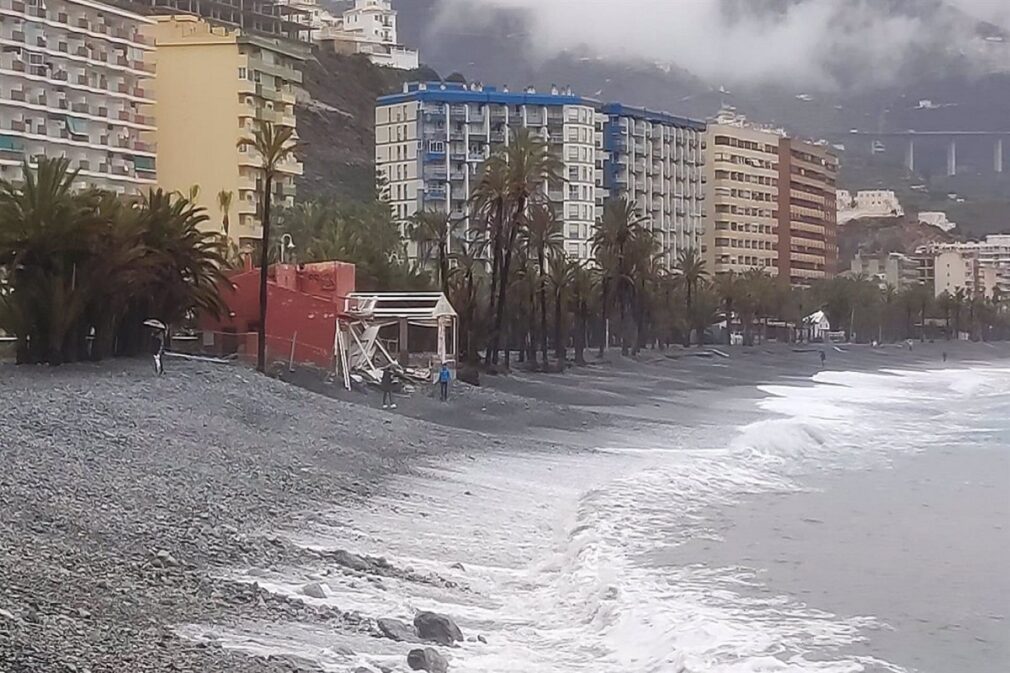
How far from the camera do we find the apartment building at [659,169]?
129 metres

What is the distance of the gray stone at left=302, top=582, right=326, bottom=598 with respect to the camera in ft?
40.5

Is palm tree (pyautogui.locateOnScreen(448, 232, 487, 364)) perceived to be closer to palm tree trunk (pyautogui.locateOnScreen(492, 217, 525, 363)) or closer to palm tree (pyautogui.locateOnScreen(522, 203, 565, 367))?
palm tree trunk (pyautogui.locateOnScreen(492, 217, 525, 363))

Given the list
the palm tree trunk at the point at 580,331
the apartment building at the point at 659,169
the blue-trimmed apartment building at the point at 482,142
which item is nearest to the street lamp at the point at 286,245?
the palm tree trunk at the point at 580,331

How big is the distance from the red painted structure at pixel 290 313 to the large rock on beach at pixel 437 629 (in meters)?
28.0

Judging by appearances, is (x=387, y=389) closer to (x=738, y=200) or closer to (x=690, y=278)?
(x=690, y=278)

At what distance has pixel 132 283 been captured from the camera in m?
33.8

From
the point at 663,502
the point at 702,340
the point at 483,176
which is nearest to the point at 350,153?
the point at 702,340

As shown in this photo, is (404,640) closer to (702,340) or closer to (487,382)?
(487,382)

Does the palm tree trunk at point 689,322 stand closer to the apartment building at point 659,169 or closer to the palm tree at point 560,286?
the apartment building at point 659,169

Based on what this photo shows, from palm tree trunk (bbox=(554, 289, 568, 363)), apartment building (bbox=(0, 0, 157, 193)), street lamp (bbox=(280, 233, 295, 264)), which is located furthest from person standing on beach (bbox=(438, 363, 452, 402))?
apartment building (bbox=(0, 0, 157, 193))

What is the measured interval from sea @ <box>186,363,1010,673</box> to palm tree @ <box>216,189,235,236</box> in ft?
129

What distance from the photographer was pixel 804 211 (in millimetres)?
161375

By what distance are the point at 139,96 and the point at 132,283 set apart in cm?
4540

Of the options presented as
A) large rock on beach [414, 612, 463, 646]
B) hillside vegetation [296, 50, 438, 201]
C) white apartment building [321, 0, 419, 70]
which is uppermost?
white apartment building [321, 0, 419, 70]
